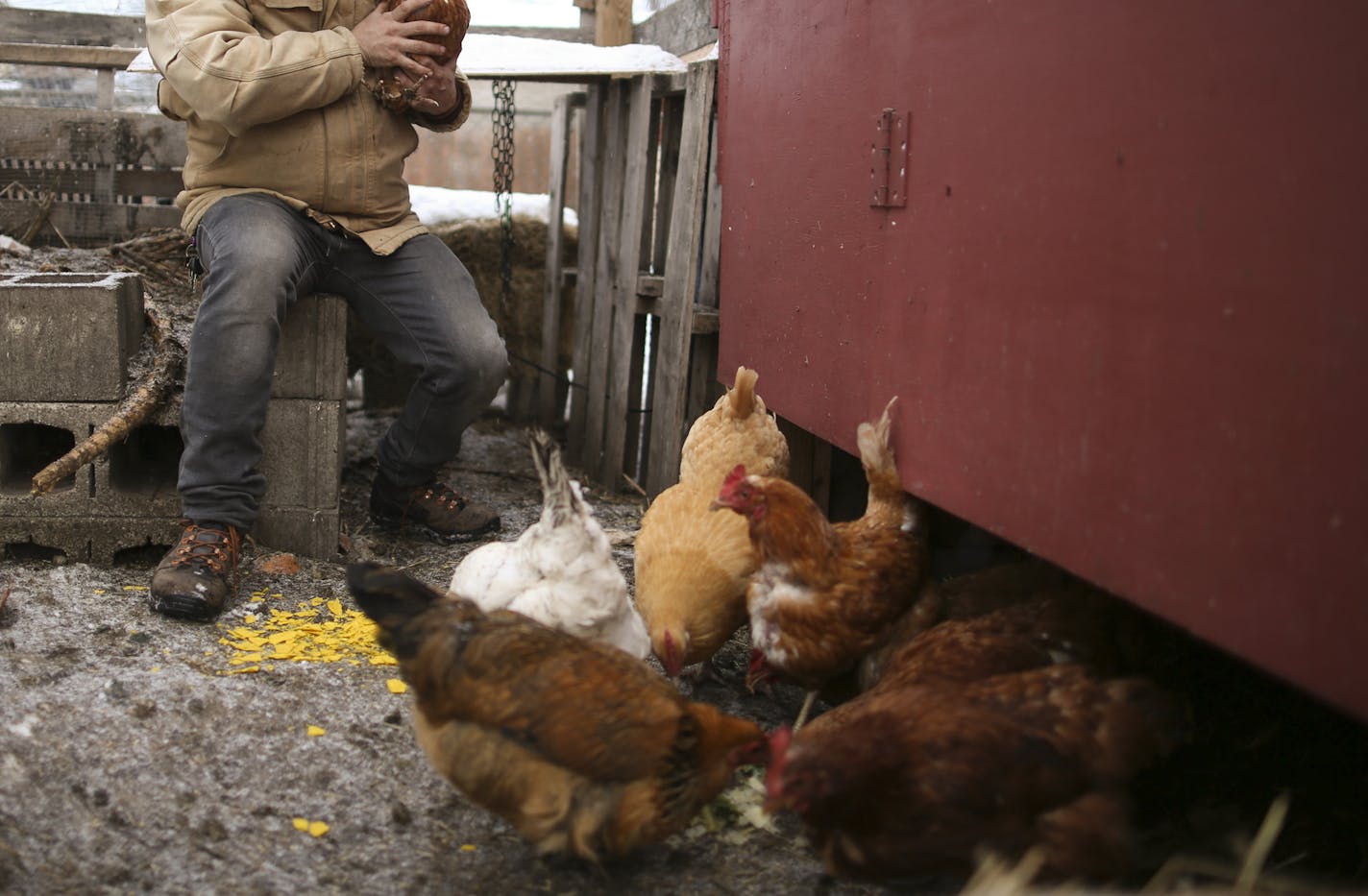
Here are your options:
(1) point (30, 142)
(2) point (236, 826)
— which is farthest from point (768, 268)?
(1) point (30, 142)

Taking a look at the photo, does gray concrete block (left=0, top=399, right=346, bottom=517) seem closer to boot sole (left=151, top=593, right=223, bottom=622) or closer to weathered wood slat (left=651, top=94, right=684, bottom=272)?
boot sole (left=151, top=593, right=223, bottom=622)

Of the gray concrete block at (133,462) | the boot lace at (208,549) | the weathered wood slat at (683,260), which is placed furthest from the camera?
the weathered wood slat at (683,260)

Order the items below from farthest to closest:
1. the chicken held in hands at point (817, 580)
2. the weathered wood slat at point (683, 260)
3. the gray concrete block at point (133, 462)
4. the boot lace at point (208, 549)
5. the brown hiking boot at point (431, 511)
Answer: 1. the weathered wood slat at point (683, 260)
2. the brown hiking boot at point (431, 511)
3. the gray concrete block at point (133, 462)
4. the boot lace at point (208, 549)
5. the chicken held in hands at point (817, 580)

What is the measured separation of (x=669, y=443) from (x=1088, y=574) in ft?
9.00

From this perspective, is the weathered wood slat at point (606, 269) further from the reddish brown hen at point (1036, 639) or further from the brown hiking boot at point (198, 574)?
the reddish brown hen at point (1036, 639)

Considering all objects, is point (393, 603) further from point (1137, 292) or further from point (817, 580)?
point (1137, 292)

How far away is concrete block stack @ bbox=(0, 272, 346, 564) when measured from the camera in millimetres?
3496

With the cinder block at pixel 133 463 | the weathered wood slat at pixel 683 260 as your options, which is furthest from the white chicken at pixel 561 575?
the weathered wood slat at pixel 683 260

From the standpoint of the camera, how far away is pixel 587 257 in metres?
5.62

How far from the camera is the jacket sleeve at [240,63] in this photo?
3.32 m

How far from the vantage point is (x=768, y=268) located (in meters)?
3.77

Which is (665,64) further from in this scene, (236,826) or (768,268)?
(236,826)

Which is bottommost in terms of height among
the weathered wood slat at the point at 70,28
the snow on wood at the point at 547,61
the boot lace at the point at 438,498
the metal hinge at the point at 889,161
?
the boot lace at the point at 438,498

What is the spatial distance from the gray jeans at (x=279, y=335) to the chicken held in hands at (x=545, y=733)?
1363 mm
